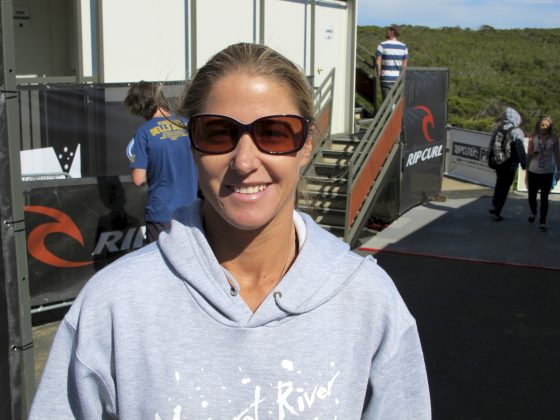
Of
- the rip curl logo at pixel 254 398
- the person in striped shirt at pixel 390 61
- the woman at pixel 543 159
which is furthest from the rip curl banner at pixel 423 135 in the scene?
the rip curl logo at pixel 254 398

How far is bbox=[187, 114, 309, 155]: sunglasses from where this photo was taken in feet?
5.22

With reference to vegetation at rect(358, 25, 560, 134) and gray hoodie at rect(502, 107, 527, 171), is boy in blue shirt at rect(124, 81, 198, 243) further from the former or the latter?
vegetation at rect(358, 25, 560, 134)

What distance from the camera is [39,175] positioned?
6.77 m

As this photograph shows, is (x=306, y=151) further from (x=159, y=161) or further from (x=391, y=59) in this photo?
(x=391, y=59)

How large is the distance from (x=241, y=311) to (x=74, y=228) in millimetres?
5447

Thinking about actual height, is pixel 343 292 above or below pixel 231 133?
below

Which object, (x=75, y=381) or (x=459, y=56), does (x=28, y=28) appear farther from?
(x=459, y=56)

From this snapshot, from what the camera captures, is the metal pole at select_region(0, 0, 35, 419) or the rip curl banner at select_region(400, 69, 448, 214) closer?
the metal pole at select_region(0, 0, 35, 419)

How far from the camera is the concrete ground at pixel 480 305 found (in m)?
5.61

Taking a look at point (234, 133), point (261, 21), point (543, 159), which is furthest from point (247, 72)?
point (261, 21)

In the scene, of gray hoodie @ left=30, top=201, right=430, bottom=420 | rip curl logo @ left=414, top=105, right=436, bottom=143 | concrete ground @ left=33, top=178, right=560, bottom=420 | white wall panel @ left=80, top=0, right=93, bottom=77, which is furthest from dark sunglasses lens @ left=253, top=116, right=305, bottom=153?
rip curl logo @ left=414, top=105, right=436, bottom=143

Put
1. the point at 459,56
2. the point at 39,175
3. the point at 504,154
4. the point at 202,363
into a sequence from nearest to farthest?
the point at 202,363 → the point at 39,175 → the point at 504,154 → the point at 459,56

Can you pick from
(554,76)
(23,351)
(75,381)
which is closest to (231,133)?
(75,381)

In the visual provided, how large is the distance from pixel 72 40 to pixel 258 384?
8726mm
